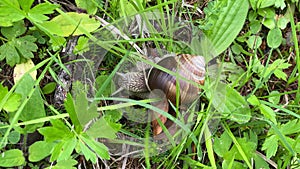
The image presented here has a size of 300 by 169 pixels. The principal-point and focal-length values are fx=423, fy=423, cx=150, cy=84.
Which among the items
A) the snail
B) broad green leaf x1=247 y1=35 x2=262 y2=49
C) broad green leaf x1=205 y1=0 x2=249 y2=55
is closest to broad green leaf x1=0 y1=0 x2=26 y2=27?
the snail

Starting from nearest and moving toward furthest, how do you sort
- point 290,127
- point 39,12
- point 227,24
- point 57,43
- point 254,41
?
point 39,12 → point 57,43 → point 290,127 → point 227,24 → point 254,41

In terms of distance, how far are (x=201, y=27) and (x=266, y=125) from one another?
58 cm

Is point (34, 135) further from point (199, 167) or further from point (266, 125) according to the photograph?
point (266, 125)

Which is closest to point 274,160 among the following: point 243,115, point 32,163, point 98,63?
point 243,115

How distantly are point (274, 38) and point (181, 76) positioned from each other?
0.69 metres

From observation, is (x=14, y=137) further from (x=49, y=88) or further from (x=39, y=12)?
(x=39, y=12)

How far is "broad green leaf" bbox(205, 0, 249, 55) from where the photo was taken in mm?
2119

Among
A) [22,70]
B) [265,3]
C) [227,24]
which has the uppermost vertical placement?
[265,3]

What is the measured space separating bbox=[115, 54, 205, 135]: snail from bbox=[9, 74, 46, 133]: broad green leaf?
39 centimetres

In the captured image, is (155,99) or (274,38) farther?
(274,38)

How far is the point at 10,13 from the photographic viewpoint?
5.82ft

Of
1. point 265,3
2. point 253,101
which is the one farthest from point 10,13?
point 265,3

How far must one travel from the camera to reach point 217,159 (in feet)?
6.66

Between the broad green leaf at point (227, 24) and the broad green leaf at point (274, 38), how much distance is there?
21 cm
